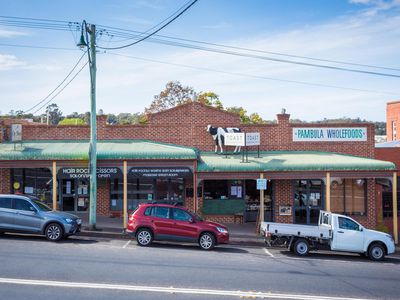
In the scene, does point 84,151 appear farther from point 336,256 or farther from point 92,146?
point 336,256

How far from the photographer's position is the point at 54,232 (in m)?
16.5

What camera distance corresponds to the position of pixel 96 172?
2061cm

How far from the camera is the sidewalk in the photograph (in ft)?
61.7

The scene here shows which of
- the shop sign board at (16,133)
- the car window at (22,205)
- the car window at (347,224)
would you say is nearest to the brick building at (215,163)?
the shop sign board at (16,133)

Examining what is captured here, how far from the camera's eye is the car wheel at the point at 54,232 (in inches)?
648

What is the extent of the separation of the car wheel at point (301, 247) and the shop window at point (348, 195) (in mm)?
7623

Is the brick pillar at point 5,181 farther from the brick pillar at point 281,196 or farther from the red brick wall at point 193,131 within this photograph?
the brick pillar at point 281,196

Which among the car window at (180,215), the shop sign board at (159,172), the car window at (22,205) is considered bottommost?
the car window at (180,215)

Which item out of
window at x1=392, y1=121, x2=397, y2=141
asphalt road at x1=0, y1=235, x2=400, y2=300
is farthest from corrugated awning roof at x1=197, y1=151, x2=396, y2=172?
window at x1=392, y1=121, x2=397, y2=141

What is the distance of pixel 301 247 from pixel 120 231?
733 cm

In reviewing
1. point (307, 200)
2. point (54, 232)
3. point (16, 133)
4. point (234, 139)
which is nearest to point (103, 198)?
point (16, 133)

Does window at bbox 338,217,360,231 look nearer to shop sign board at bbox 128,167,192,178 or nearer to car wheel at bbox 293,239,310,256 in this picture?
car wheel at bbox 293,239,310,256

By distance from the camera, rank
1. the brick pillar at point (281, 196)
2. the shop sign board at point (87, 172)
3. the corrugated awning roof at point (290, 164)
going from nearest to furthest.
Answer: the shop sign board at point (87, 172), the corrugated awning roof at point (290, 164), the brick pillar at point (281, 196)

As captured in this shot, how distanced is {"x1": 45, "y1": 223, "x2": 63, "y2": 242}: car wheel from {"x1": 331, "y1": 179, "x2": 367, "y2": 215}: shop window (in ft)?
43.9
